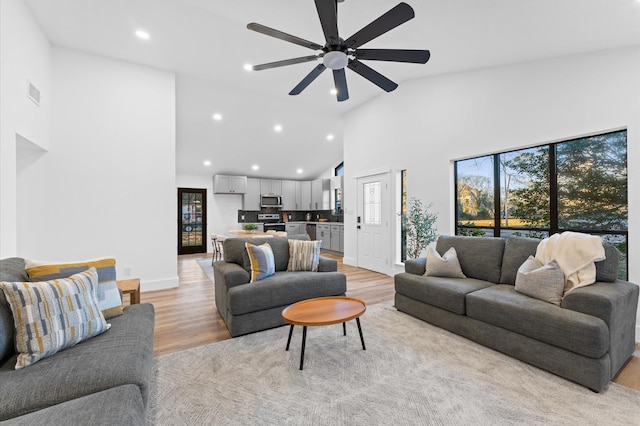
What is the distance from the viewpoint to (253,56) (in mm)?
4016

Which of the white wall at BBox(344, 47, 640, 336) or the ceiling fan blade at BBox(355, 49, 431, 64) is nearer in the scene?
the ceiling fan blade at BBox(355, 49, 431, 64)

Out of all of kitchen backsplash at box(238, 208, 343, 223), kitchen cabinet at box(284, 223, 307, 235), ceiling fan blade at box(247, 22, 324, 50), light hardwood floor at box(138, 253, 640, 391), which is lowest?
light hardwood floor at box(138, 253, 640, 391)

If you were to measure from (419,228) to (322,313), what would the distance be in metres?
2.44

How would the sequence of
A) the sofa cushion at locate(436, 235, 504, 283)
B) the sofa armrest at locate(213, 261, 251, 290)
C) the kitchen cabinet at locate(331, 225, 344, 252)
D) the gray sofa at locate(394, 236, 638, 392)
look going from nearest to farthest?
the gray sofa at locate(394, 236, 638, 392) → the sofa armrest at locate(213, 261, 251, 290) → the sofa cushion at locate(436, 235, 504, 283) → the kitchen cabinet at locate(331, 225, 344, 252)

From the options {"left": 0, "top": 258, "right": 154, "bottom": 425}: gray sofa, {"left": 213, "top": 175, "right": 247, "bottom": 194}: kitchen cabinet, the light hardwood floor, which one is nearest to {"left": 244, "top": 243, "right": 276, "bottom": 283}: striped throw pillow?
the light hardwood floor

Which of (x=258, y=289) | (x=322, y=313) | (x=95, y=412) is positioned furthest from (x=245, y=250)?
(x=95, y=412)

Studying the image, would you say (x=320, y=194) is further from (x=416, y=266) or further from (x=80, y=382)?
(x=80, y=382)

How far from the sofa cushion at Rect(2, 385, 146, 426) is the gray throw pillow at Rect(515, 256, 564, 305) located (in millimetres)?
2829

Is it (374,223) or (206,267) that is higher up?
(374,223)

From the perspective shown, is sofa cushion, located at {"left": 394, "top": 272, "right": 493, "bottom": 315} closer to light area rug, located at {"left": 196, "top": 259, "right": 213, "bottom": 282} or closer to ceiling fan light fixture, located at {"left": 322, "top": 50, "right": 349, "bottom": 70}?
ceiling fan light fixture, located at {"left": 322, "top": 50, "right": 349, "bottom": 70}

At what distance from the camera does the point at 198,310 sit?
3498 millimetres

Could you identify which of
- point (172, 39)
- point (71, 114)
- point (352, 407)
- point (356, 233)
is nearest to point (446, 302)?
point (352, 407)

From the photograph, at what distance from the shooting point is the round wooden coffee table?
2123mm

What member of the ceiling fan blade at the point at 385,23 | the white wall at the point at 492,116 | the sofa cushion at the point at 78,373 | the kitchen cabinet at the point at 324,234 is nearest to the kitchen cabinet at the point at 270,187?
the kitchen cabinet at the point at 324,234
